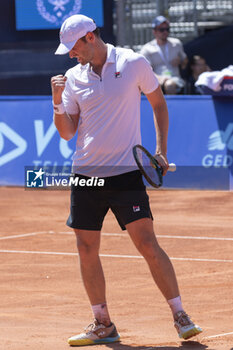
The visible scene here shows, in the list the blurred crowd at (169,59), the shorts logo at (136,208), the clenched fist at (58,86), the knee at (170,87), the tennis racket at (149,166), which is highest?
the clenched fist at (58,86)

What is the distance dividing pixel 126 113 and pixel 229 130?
7.84m

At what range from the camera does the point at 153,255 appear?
5.55 m

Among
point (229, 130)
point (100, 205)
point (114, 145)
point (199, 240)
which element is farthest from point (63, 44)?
point (229, 130)

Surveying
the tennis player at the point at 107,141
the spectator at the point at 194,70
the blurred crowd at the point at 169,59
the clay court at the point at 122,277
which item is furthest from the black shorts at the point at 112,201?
the spectator at the point at 194,70

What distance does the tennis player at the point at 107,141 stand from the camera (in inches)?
219

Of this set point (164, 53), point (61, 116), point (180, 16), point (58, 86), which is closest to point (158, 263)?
point (61, 116)

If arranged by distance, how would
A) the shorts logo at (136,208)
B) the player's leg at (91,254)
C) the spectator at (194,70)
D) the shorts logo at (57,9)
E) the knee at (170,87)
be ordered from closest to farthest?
the shorts logo at (136,208) < the player's leg at (91,254) < the knee at (170,87) < the spectator at (194,70) < the shorts logo at (57,9)

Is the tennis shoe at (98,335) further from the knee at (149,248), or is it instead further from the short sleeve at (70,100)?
the short sleeve at (70,100)

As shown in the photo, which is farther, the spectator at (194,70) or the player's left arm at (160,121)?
the spectator at (194,70)

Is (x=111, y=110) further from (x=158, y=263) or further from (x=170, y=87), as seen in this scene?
(x=170, y=87)

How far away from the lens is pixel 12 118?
14680 millimetres

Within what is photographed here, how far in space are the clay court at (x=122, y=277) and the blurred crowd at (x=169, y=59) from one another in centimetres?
318

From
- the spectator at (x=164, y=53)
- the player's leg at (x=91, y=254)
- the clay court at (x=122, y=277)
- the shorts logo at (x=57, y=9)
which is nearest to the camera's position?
the player's leg at (x=91, y=254)

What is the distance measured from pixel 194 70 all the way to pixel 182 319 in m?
10.7
